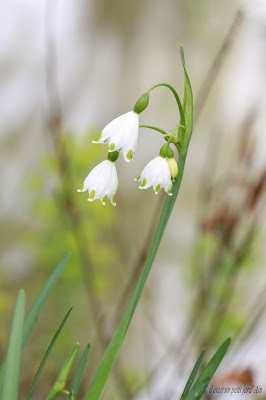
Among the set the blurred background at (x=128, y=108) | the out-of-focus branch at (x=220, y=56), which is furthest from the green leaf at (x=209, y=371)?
the blurred background at (x=128, y=108)

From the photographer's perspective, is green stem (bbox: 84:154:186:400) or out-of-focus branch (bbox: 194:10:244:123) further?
out-of-focus branch (bbox: 194:10:244:123)

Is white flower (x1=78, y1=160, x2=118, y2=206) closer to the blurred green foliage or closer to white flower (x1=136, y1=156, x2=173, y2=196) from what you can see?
white flower (x1=136, y1=156, x2=173, y2=196)

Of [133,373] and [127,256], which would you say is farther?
[127,256]

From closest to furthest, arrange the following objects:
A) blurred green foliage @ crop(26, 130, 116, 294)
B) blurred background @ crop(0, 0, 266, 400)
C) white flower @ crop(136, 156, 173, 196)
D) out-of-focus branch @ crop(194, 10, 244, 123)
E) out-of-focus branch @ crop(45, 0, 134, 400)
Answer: white flower @ crop(136, 156, 173, 196), out-of-focus branch @ crop(194, 10, 244, 123), out-of-focus branch @ crop(45, 0, 134, 400), blurred green foliage @ crop(26, 130, 116, 294), blurred background @ crop(0, 0, 266, 400)

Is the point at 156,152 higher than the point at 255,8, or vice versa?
the point at 255,8

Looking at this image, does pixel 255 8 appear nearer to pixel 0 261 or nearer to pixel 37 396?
pixel 0 261

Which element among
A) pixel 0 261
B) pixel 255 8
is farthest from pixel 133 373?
pixel 255 8

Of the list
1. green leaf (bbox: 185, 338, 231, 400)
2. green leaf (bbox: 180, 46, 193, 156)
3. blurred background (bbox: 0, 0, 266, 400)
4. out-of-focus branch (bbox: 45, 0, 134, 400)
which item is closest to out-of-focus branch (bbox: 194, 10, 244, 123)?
blurred background (bbox: 0, 0, 266, 400)

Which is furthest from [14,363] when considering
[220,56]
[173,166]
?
[220,56]

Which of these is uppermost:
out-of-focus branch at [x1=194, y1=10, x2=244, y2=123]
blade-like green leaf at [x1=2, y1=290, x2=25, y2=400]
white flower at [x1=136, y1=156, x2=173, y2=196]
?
out-of-focus branch at [x1=194, y1=10, x2=244, y2=123]

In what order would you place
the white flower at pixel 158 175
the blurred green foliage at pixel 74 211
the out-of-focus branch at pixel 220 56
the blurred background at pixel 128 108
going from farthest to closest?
the blurred background at pixel 128 108, the blurred green foliage at pixel 74 211, the out-of-focus branch at pixel 220 56, the white flower at pixel 158 175

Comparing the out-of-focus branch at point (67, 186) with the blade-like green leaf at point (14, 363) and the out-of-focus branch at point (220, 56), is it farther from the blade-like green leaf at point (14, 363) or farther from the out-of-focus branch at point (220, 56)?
the blade-like green leaf at point (14, 363)
